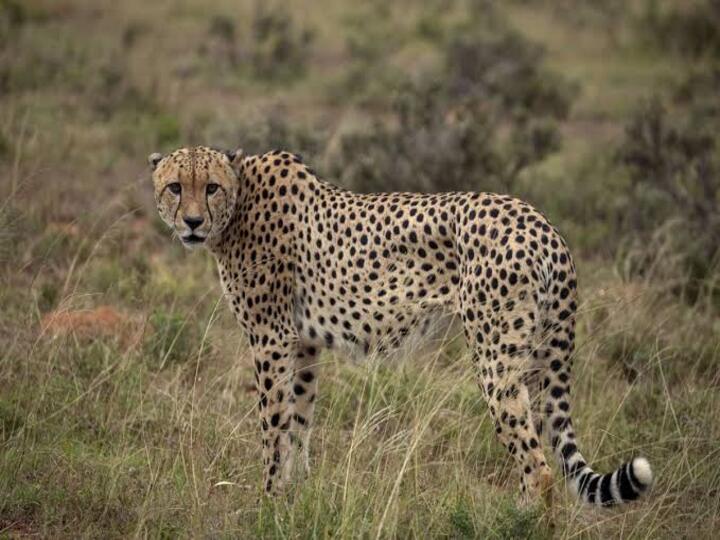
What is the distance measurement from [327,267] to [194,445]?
0.76 meters

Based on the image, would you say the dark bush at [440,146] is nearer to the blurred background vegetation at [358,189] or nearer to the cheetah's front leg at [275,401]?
the blurred background vegetation at [358,189]

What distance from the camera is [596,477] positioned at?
3650 millimetres

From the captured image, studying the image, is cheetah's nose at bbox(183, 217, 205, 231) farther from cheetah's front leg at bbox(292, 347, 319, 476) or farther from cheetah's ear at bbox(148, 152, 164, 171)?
cheetah's front leg at bbox(292, 347, 319, 476)

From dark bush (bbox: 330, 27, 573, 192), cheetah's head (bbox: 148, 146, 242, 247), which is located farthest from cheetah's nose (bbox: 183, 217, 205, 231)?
dark bush (bbox: 330, 27, 573, 192)

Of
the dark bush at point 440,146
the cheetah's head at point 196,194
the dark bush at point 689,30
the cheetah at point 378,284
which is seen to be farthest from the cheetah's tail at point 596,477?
the dark bush at point 689,30

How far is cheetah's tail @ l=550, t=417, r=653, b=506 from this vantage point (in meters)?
3.40

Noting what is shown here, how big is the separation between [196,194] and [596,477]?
5.49 feet

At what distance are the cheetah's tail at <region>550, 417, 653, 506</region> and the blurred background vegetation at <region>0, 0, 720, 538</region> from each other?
0.39 feet

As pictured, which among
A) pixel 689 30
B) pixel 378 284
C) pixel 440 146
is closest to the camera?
pixel 378 284

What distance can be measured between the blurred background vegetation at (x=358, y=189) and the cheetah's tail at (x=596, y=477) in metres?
0.12

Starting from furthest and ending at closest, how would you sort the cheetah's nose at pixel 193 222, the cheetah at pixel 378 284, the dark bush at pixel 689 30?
the dark bush at pixel 689 30
the cheetah's nose at pixel 193 222
the cheetah at pixel 378 284

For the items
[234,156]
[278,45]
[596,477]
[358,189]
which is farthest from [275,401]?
[278,45]

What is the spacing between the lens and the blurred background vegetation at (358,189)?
3.88 m

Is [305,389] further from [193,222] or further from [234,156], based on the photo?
[234,156]
